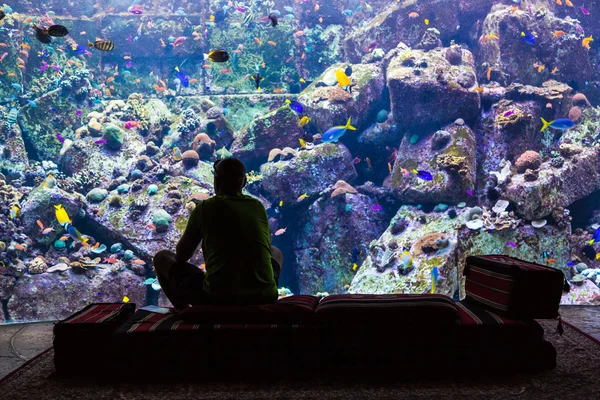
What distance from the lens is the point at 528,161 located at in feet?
29.4

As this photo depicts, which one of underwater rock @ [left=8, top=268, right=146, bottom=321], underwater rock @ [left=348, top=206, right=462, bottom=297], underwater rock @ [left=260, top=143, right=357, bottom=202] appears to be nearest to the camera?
underwater rock @ [left=348, top=206, right=462, bottom=297]

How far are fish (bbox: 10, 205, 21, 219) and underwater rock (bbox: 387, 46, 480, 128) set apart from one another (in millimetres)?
9284

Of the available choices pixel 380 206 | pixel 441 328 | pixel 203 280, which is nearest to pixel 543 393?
pixel 441 328

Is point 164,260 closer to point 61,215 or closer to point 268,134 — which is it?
point 61,215

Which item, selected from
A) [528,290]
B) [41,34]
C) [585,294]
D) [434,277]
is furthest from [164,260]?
[585,294]

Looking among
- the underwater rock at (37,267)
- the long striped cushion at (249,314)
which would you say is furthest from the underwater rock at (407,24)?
the long striped cushion at (249,314)

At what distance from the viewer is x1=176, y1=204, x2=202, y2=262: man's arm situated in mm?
2322

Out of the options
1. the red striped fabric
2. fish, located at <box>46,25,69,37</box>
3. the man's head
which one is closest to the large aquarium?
fish, located at <box>46,25,69,37</box>

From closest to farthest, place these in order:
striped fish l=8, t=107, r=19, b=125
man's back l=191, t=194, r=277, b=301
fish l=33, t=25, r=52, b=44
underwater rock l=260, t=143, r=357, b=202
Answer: man's back l=191, t=194, r=277, b=301 < fish l=33, t=25, r=52, b=44 < underwater rock l=260, t=143, r=357, b=202 < striped fish l=8, t=107, r=19, b=125

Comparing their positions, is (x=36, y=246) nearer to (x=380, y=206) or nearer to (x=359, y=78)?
(x=380, y=206)

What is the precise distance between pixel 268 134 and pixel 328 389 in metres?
9.92

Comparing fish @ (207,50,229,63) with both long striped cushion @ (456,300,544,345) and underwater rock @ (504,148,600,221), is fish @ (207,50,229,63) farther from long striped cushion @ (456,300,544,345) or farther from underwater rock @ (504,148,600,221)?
underwater rock @ (504,148,600,221)

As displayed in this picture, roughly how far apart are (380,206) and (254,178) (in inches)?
137

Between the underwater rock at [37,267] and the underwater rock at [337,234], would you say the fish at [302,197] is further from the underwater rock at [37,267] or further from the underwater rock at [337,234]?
the underwater rock at [37,267]
